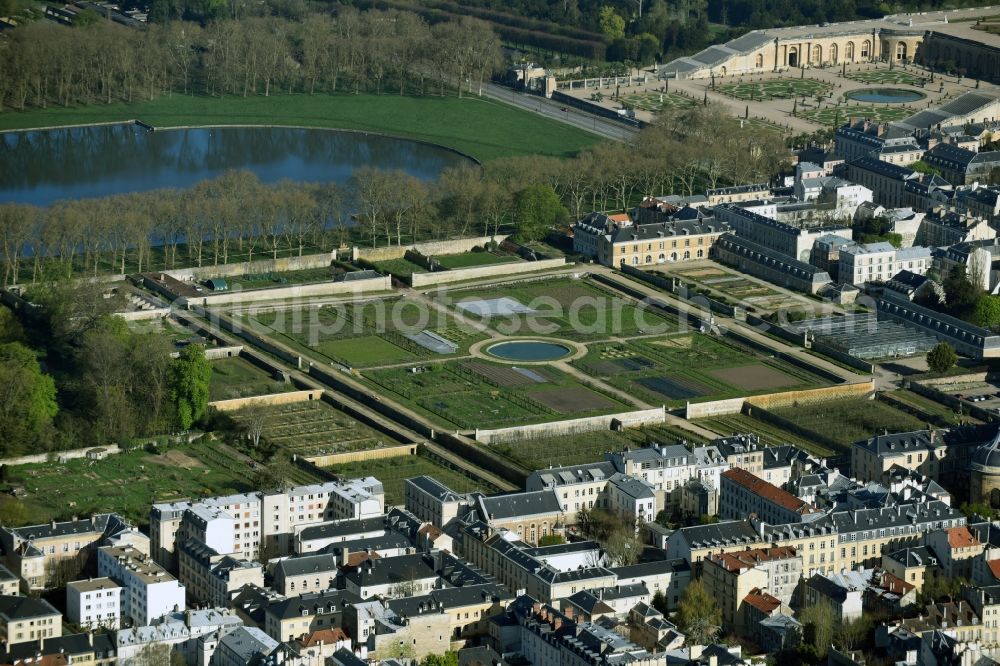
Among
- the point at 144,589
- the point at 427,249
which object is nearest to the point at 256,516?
the point at 144,589

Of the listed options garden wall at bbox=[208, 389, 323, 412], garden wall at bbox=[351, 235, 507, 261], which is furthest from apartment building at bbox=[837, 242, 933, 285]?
garden wall at bbox=[208, 389, 323, 412]

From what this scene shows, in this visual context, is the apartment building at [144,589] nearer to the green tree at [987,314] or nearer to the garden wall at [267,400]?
the garden wall at [267,400]

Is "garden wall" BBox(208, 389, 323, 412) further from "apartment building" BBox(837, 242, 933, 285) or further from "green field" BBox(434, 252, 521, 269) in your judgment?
"apartment building" BBox(837, 242, 933, 285)

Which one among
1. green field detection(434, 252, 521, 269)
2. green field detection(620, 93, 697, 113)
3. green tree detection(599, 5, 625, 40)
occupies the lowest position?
green field detection(434, 252, 521, 269)

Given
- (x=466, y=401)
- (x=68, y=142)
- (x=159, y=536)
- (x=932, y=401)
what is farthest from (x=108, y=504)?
(x=68, y=142)

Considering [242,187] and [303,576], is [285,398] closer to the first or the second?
[303,576]

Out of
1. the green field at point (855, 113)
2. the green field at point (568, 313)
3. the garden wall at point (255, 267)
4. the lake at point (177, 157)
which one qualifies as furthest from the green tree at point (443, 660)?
the green field at point (855, 113)

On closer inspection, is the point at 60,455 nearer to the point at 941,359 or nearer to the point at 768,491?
the point at 768,491
